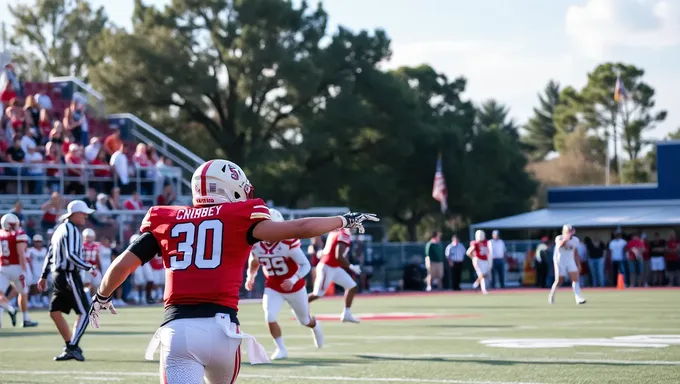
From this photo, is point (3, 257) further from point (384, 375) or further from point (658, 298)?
point (658, 298)

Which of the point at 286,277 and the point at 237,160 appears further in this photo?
the point at 237,160

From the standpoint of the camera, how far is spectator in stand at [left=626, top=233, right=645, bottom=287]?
115 feet

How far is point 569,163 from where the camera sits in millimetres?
83062

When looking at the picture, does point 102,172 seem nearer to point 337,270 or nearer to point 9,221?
point 9,221

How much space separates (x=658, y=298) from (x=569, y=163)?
192 feet

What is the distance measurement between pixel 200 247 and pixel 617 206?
136 feet

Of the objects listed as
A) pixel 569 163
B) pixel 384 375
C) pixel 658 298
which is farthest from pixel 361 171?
pixel 384 375

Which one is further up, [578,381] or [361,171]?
[361,171]

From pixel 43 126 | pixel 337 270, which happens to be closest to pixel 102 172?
pixel 43 126

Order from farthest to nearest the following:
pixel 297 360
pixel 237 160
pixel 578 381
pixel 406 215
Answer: pixel 406 215 → pixel 237 160 → pixel 297 360 → pixel 578 381

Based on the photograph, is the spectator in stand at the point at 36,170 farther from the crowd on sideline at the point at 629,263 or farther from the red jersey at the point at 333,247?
the crowd on sideline at the point at 629,263

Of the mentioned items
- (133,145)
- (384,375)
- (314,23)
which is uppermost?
(314,23)

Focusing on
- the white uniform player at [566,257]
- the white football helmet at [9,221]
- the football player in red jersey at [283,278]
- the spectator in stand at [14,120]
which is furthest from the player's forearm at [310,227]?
the spectator in stand at [14,120]

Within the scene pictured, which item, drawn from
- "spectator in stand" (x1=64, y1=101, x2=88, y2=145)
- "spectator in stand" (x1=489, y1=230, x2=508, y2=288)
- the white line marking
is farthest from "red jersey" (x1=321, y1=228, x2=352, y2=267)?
"spectator in stand" (x1=489, y1=230, x2=508, y2=288)
